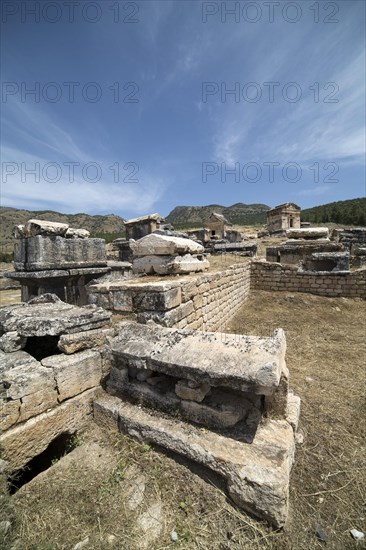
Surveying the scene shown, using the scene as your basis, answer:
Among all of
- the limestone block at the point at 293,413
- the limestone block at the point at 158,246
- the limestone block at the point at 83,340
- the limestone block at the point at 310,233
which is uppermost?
the limestone block at the point at 310,233

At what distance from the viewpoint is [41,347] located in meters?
2.73

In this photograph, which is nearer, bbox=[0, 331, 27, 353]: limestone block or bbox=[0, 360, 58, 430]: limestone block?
bbox=[0, 360, 58, 430]: limestone block

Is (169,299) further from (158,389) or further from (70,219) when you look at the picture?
(70,219)

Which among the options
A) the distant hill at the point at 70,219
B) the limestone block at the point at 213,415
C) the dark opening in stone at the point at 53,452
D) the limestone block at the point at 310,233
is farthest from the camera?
the distant hill at the point at 70,219

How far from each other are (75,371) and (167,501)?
128cm

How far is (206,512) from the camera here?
1528mm

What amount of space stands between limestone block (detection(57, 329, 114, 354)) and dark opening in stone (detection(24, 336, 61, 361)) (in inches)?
11.4

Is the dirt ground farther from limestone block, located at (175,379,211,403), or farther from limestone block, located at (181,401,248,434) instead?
limestone block, located at (175,379,211,403)

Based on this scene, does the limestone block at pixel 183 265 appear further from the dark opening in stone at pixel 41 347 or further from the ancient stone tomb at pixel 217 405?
the dark opening in stone at pixel 41 347

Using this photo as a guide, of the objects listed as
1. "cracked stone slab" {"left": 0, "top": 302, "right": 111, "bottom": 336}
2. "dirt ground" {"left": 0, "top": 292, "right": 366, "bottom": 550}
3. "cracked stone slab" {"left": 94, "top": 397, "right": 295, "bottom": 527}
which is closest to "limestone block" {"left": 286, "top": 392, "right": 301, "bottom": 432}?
"cracked stone slab" {"left": 94, "top": 397, "right": 295, "bottom": 527}

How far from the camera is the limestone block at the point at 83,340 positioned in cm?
242

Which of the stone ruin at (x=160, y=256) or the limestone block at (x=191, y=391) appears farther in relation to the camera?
the stone ruin at (x=160, y=256)

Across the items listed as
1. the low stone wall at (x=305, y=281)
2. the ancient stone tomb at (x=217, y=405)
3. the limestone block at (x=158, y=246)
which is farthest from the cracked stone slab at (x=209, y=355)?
the low stone wall at (x=305, y=281)

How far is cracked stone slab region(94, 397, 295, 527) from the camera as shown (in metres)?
1.42
